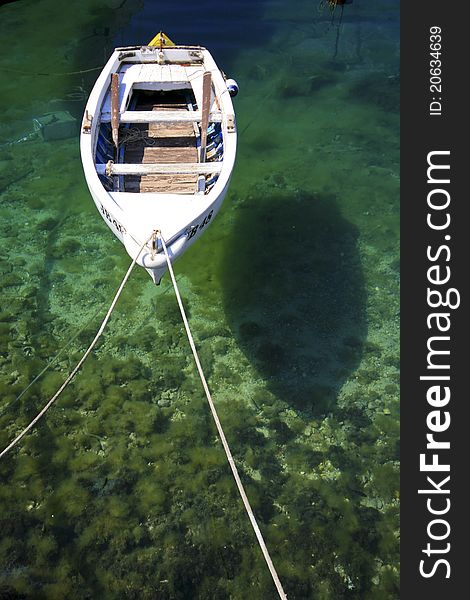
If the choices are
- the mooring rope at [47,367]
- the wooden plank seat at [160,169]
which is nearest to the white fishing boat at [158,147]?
the wooden plank seat at [160,169]

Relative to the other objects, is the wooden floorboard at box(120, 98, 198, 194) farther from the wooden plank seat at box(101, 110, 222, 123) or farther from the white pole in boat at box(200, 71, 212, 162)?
the white pole in boat at box(200, 71, 212, 162)

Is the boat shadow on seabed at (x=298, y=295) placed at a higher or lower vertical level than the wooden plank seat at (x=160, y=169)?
lower

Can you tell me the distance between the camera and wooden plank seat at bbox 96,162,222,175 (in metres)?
9.86

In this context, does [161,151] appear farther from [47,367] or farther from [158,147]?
[47,367]

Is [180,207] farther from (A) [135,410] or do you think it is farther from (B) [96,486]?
(B) [96,486]

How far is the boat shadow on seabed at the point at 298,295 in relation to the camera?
9625mm

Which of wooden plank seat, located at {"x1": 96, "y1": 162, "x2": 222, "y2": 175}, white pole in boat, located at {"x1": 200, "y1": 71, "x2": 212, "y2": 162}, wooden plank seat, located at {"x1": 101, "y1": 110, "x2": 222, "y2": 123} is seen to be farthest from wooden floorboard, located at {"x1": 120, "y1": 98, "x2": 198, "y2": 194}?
white pole in boat, located at {"x1": 200, "y1": 71, "x2": 212, "y2": 162}

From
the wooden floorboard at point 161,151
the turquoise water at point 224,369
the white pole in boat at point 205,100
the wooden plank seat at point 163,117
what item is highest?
the white pole in boat at point 205,100

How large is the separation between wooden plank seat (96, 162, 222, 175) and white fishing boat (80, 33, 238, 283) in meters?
0.02

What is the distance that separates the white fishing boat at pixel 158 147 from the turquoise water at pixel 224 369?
1.76 metres

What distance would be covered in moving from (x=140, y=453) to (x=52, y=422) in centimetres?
147

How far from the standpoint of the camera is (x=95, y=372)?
952 centimetres

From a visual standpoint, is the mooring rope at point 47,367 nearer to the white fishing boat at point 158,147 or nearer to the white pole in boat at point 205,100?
the white fishing boat at point 158,147

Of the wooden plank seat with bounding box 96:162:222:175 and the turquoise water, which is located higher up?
the wooden plank seat with bounding box 96:162:222:175
